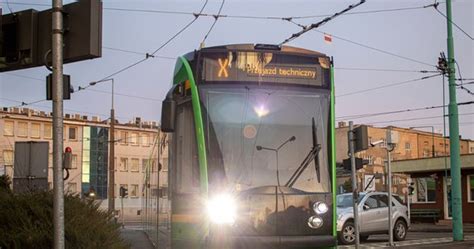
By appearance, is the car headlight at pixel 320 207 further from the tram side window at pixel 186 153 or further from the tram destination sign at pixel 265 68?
the tram destination sign at pixel 265 68

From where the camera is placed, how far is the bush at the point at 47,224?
23.9 feet

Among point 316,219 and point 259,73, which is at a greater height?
point 259,73

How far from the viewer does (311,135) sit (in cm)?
896

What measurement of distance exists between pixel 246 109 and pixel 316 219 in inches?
73.0

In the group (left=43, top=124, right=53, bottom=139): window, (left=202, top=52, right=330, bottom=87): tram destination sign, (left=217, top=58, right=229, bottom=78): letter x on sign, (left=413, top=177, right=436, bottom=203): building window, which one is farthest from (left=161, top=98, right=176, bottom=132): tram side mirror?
(left=43, top=124, right=53, bottom=139): window

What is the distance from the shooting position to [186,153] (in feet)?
28.8

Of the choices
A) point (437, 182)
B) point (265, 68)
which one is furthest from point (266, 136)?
point (437, 182)

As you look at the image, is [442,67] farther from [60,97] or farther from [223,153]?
[60,97]

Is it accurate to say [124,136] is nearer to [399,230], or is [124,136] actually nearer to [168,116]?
[399,230]

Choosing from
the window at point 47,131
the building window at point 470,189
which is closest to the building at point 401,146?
the window at point 47,131

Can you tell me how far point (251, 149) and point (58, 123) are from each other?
9.60ft

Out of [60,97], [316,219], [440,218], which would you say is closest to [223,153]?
[316,219]

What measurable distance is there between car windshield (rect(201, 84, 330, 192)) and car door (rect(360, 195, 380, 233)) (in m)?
11.2

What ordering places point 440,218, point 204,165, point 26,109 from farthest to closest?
point 26,109, point 440,218, point 204,165
